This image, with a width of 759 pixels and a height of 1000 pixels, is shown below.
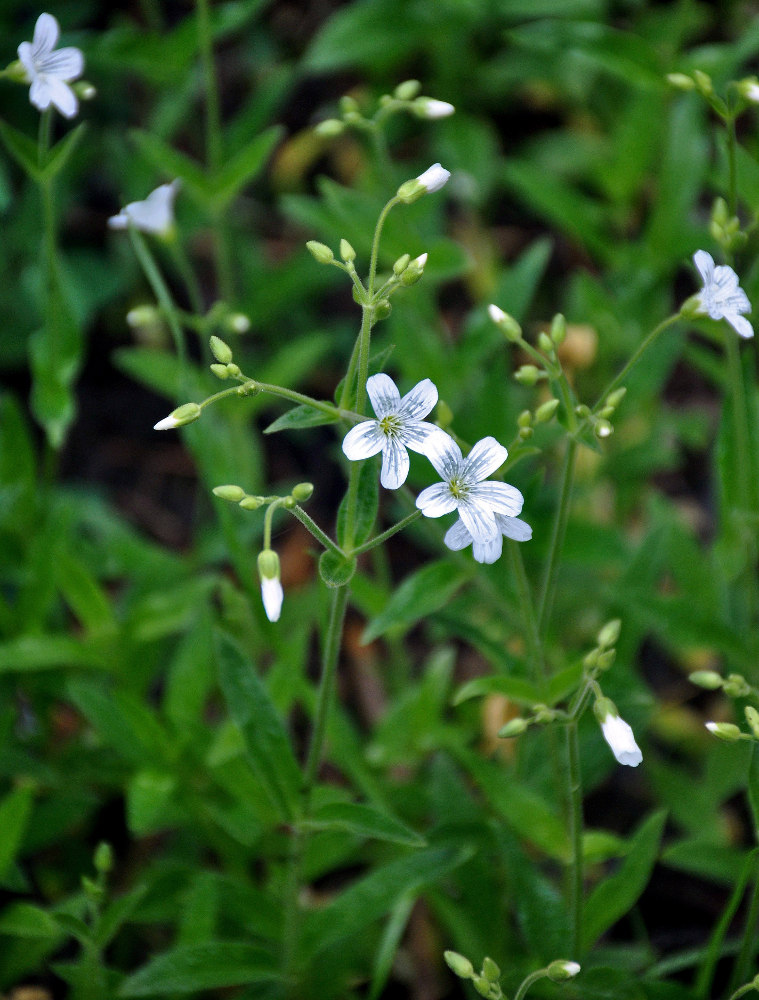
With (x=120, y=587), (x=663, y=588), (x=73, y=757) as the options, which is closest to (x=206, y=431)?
(x=73, y=757)

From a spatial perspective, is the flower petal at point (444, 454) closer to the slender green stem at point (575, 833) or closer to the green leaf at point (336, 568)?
the green leaf at point (336, 568)

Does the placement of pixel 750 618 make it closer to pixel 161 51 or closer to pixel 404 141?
pixel 161 51

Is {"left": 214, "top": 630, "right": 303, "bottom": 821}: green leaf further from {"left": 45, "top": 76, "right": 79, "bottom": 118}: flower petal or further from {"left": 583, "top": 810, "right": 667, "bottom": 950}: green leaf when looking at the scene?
{"left": 45, "top": 76, "right": 79, "bottom": 118}: flower petal

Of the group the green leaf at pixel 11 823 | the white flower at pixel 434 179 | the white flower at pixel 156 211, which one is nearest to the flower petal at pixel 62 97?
the white flower at pixel 156 211

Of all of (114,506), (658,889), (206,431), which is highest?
(206,431)

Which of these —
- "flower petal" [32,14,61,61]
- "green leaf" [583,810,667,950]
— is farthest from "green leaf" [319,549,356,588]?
"flower petal" [32,14,61,61]

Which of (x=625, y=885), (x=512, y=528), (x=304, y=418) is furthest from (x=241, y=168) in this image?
(x=625, y=885)
